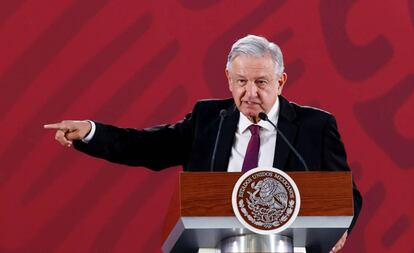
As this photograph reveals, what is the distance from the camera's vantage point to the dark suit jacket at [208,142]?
2695 mm

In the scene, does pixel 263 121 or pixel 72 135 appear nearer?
pixel 72 135

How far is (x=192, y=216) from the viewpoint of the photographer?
2111 millimetres

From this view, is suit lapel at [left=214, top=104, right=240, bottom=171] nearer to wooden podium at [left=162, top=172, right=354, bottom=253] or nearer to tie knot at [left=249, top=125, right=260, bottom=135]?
tie knot at [left=249, top=125, right=260, bottom=135]

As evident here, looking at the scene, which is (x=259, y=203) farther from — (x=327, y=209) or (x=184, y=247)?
(x=184, y=247)

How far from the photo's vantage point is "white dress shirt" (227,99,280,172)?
271 cm

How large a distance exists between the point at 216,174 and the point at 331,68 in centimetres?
164

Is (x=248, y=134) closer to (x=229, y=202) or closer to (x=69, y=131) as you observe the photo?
(x=69, y=131)

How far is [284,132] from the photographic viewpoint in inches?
108

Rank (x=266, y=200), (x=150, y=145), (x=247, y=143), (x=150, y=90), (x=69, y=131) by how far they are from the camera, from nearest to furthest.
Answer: (x=266, y=200) < (x=69, y=131) < (x=247, y=143) < (x=150, y=145) < (x=150, y=90)

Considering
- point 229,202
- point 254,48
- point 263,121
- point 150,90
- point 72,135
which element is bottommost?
point 229,202

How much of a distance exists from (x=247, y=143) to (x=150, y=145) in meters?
0.31

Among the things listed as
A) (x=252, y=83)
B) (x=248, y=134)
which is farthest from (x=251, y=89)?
(x=248, y=134)

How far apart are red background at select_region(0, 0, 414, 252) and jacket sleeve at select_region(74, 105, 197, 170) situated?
0.61 metres

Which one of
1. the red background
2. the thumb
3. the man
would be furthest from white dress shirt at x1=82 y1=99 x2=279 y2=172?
the red background
